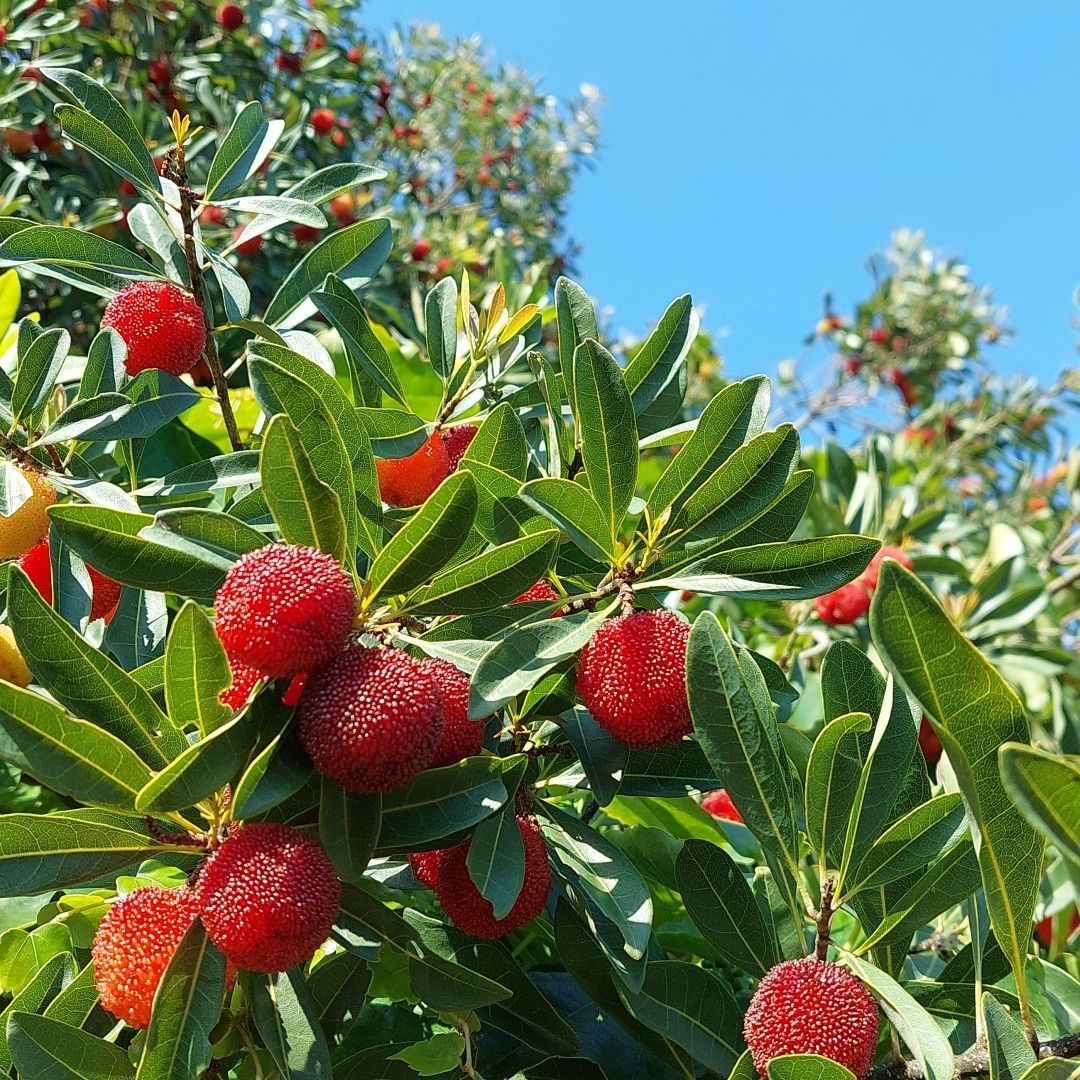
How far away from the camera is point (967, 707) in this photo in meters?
0.69

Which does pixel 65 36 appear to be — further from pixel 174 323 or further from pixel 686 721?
pixel 686 721

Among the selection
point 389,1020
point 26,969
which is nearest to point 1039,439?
point 389,1020

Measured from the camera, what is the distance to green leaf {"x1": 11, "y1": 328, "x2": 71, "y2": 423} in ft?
3.29

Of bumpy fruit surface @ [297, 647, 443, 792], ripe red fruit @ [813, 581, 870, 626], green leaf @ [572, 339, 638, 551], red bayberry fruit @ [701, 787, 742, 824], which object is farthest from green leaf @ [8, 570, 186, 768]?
ripe red fruit @ [813, 581, 870, 626]

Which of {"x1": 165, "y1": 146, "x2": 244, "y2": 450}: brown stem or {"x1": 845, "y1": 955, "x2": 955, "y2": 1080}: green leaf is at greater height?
{"x1": 165, "y1": 146, "x2": 244, "y2": 450}: brown stem

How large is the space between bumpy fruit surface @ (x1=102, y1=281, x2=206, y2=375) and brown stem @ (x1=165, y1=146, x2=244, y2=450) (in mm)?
34

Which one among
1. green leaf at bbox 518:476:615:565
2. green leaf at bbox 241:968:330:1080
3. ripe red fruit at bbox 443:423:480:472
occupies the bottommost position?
green leaf at bbox 241:968:330:1080

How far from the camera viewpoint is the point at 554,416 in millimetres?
1022

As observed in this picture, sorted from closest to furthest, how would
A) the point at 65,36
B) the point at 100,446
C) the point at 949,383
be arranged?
the point at 100,446 < the point at 65,36 < the point at 949,383

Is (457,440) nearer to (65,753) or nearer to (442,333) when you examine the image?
(442,333)

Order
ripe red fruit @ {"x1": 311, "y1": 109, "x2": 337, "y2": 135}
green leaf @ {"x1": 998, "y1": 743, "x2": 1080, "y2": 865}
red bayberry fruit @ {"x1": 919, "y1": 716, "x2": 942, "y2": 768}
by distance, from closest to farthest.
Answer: green leaf @ {"x1": 998, "y1": 743, "x2": 1080, "y2": 865} < red bayberry fruit @ {"x1": 919, "y1": 716, "x2": 942, "y2": 768} < ripe red fruit @ {"x1": 311, "y1": 109, "x2": 337, "y2": 135}

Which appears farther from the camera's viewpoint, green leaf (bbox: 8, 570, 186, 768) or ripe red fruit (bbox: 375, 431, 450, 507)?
ripe red fruit (bbox: 375, 431, 450, 507)

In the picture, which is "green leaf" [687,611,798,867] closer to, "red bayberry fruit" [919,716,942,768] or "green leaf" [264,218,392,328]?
"green leaf" [264,218,392,328]

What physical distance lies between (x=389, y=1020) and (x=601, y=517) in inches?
23.4
